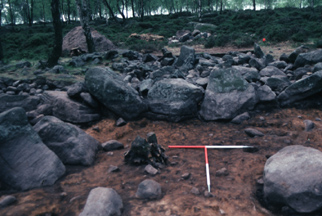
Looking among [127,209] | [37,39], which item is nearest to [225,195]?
[127,209]

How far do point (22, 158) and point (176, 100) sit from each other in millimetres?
2823

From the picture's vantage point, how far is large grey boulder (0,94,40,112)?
4.83 meters

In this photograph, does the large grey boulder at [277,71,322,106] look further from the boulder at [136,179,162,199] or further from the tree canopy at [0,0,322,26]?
the tree canopy at [0,0,322,26]

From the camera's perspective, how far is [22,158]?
2.60 meters

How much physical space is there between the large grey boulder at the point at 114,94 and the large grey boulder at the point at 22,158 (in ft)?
6.16

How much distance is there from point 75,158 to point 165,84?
2439 millimetres

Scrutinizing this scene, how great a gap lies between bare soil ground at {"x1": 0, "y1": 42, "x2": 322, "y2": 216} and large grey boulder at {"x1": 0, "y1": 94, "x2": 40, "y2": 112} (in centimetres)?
180

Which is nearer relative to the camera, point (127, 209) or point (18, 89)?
point (127, 209)

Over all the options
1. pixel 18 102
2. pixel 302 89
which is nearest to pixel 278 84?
pixel 302 89

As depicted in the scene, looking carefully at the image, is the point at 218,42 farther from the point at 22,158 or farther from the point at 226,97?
the point at 22,158

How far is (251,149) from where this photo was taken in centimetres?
322

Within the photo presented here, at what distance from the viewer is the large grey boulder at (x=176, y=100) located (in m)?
4.50

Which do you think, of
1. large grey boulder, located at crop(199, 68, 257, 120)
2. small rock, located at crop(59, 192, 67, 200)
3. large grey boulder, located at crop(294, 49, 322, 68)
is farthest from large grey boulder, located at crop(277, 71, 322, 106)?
small rock, located at crop(59, 192, 67, 200)

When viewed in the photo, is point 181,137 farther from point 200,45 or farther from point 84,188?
point 200,45
